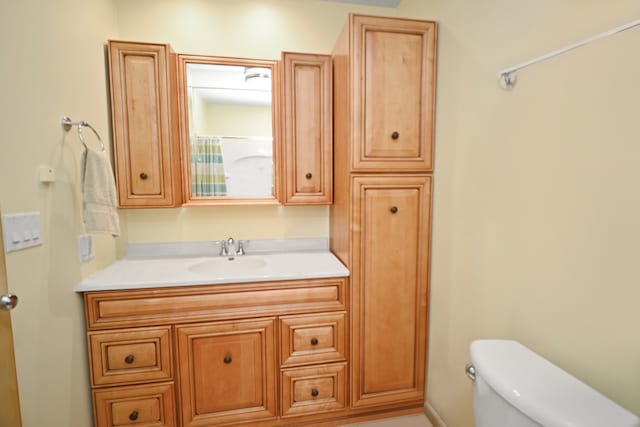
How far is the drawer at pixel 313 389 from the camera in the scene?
5.32ft

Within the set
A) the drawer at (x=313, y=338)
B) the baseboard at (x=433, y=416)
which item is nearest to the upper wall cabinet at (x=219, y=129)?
the drawer at (x=313, y=338)

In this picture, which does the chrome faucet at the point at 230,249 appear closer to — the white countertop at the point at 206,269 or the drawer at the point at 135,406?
the white countertop at the point at 206,269

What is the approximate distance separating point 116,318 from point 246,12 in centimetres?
191

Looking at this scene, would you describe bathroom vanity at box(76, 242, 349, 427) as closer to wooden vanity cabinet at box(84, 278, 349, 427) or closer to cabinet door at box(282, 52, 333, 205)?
wooden vanity cabinet at box(84, 278, 349, 427)

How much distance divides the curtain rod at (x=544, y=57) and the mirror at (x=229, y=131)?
4.13ft

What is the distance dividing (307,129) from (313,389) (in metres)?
1.51

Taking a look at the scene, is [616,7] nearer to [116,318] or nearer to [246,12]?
[246,12]

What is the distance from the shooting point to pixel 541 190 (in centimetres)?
102

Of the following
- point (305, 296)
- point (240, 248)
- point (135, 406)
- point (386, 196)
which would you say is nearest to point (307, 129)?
point (386, 196)

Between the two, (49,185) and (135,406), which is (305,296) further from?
(49,185)

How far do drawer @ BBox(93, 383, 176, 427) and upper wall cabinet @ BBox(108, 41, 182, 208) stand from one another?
3.16ft

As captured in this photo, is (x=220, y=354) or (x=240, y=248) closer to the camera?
(x=220, y=354)

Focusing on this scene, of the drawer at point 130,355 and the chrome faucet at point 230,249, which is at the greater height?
the chrome faucet at point 230,249

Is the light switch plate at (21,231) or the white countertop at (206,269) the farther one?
the white countertop at (206,269)
